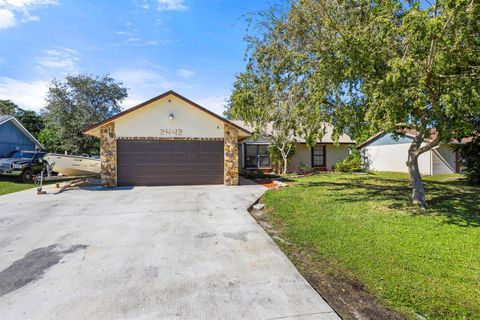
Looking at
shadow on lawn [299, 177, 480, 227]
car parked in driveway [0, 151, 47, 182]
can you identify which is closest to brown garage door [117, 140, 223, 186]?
shadow on lawn [299, 177, 480, 227]

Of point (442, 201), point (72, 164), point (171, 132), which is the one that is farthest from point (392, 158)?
point (72, 164)

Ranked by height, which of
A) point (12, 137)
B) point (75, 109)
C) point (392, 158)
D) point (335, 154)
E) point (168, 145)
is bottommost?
point (392, 158)

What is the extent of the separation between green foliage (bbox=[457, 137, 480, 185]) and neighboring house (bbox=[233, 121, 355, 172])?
6.78 metres

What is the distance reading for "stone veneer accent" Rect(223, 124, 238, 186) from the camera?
1294 cm

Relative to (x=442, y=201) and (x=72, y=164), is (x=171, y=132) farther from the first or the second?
(x=442, y=201)

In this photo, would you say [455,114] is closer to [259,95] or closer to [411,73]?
[411,73]

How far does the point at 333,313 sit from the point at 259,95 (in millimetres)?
9663

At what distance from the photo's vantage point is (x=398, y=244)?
502 centimetres

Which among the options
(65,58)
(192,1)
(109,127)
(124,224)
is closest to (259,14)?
(192,1)

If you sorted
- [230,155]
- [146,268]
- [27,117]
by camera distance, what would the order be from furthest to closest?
[27,117] < [230,155] < [146,268]

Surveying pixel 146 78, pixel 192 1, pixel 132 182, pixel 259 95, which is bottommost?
pixel 132 182

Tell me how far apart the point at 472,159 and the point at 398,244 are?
1235cm

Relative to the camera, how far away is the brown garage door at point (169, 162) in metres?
12.4

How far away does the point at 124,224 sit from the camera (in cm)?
637
